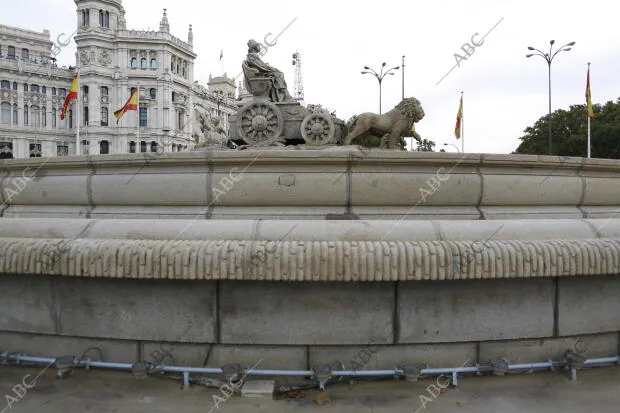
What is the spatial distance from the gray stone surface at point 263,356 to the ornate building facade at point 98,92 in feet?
223

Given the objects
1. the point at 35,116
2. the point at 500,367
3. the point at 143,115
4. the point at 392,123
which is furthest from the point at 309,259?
the point at 35,116

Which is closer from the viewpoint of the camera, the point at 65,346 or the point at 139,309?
the point at 139,309

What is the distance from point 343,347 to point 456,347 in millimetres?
976

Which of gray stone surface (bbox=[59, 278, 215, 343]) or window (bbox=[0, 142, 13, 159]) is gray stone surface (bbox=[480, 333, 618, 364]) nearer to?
gray stone surface (bbox=[59, 278, 215, 343])

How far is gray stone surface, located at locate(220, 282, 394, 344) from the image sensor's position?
369cm

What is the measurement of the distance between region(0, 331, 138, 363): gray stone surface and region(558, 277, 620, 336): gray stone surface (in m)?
3.78

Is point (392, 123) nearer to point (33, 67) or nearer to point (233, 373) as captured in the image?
point (233, 373)

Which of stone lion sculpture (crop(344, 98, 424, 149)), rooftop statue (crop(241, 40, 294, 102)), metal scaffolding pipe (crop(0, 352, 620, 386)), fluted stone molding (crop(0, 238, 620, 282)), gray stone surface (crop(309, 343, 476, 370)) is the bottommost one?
metal scaffolding pipe (crop(0, 352, 620, 386))

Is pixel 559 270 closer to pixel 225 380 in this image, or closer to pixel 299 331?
pixel 299 331

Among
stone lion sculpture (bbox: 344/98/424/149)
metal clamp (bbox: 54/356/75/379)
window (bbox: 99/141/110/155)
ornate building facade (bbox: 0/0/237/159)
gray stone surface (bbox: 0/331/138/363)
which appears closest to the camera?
metal clamp (bbox: 54/356/75/379)

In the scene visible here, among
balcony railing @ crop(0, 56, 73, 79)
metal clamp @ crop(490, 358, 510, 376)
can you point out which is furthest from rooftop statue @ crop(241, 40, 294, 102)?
balcony railing @ crop(0, 56, 73, 79)

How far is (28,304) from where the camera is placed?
3979 millimetres

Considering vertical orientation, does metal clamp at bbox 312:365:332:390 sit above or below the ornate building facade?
below

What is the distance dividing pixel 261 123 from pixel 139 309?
4.81 meters
